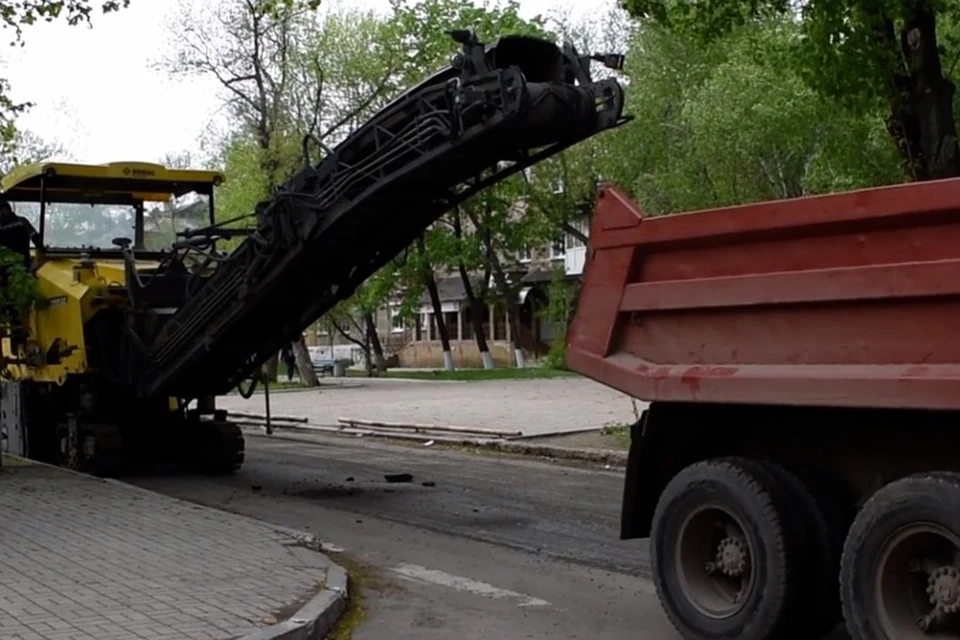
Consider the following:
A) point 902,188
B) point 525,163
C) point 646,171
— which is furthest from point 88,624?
point 646,171

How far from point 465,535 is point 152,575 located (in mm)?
3271

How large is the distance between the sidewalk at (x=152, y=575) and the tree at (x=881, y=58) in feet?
25.0

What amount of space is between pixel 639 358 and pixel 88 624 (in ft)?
10.4

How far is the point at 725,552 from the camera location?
6.51m

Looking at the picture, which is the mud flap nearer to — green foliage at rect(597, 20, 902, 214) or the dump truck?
the dump truck

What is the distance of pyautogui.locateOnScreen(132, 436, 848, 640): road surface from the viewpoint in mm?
7773

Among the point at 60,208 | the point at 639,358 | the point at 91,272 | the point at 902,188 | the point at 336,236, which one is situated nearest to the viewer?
the point at 902,188

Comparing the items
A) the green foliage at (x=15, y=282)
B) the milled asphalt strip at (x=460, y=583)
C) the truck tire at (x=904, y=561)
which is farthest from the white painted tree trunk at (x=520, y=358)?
the truck tire at (x=904, y=561)

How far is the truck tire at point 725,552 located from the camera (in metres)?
6.13

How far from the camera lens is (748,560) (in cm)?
638

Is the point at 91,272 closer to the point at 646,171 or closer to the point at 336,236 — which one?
the point at 336,236

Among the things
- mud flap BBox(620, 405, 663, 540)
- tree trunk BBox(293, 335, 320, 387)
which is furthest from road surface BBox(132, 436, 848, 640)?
tree trunk BBox(293, 335, 320, 387)

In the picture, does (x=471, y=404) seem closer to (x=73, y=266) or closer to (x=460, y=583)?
(x=73, y=266)

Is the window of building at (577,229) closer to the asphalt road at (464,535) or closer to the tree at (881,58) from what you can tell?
the tree at (881,58)
